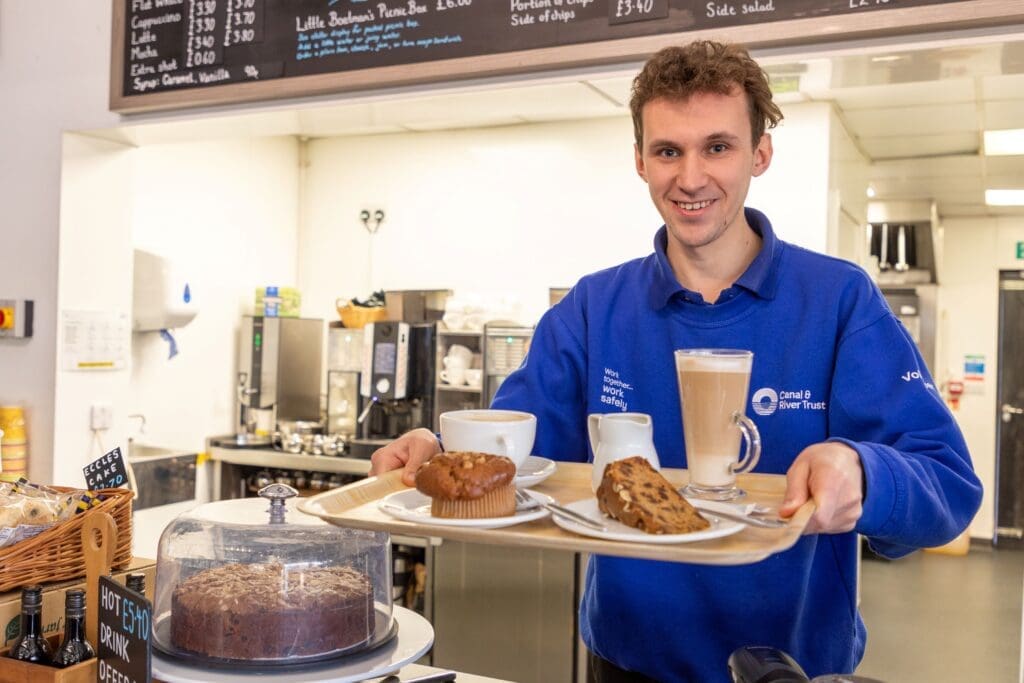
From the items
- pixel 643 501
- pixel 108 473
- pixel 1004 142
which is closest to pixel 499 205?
pixel 1004 142

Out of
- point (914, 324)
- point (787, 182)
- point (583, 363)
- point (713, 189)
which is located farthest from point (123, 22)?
point (914, 324)

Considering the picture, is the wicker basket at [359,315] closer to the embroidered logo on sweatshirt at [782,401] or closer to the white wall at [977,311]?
the embroidered logo on sweatshirt at [782,401]

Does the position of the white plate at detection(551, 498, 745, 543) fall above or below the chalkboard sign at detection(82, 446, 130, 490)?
above

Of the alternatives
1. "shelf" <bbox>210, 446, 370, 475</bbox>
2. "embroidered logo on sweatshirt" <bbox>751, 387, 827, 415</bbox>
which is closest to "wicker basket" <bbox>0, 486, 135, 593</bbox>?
"embroidered logo on sweatshirt" <bbox>751, 387, 827, 415</bbox>

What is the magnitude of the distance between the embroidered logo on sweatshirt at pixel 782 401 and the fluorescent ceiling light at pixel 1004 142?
493 cm

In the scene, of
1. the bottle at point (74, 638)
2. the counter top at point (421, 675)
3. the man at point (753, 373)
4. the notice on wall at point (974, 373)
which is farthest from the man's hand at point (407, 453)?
the notice on wall at point (974, 373)

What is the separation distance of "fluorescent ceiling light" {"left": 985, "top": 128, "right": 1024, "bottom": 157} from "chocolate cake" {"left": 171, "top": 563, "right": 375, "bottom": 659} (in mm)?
5535

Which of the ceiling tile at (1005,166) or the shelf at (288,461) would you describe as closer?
the shelf at (288,461)

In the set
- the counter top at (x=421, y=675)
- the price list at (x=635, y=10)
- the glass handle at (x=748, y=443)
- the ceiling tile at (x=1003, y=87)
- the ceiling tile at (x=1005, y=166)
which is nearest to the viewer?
the glass handle at (x=748, y=443)

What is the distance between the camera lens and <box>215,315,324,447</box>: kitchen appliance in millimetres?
5461

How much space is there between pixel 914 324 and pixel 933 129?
10.1 feet

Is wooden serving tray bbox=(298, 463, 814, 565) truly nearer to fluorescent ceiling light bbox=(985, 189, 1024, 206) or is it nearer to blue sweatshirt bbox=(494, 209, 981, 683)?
blue sweatshirt bbox=(494, 209, 981, 683)

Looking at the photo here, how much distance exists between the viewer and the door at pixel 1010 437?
30.0ft

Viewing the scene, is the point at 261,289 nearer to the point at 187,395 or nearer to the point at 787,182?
the point at 187,395
